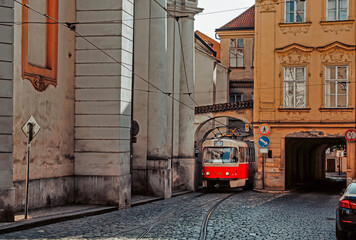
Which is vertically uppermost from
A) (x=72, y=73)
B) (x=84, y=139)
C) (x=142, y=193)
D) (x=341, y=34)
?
(x=341, y=34)

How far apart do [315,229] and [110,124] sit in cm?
727

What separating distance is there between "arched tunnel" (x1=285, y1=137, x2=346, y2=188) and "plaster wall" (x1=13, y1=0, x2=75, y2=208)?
14.9 metres

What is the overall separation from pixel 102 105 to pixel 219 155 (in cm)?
1150

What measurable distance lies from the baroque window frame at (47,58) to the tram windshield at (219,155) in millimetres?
12863

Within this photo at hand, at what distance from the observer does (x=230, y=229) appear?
1317 centimetres

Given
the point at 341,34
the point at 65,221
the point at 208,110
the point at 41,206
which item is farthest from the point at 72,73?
the point at 208,110

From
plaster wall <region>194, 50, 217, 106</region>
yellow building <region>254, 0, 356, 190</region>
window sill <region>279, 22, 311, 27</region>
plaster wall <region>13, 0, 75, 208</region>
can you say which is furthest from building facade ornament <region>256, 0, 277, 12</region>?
plaster wall <region>194, 50, 217, 106</region>

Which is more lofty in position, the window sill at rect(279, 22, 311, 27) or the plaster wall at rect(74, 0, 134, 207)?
the window sill at rect(279, 22, 311, 27)

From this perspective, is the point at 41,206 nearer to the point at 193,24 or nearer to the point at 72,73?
the point at 72,73

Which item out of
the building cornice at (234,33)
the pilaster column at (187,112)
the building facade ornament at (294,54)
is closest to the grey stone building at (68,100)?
the pilaster column at (187,112)

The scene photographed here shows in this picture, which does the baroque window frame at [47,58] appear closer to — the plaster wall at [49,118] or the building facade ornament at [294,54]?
the plaster wall at [49,118]

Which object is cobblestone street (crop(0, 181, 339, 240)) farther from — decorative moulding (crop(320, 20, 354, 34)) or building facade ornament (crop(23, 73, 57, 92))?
decorative moulding (crop(320, 20, 354, 34))

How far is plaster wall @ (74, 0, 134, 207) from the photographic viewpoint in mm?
18219

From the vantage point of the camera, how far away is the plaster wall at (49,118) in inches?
608
